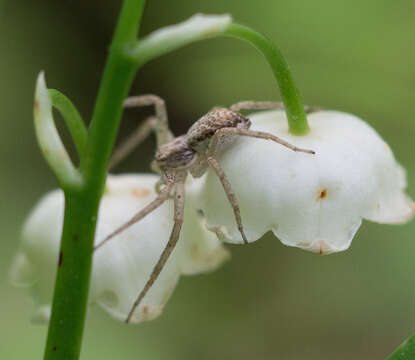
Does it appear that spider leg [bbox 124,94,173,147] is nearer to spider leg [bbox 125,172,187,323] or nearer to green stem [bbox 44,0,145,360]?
spider leg [bbox 125,172,187,323]

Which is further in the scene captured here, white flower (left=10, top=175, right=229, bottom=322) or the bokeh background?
the bokeh background

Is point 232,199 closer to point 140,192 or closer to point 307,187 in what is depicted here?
point 307,187

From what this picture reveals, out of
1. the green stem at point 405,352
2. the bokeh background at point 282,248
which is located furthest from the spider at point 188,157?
the bokeh background at point 282,248

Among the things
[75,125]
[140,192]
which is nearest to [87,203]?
[75,125]

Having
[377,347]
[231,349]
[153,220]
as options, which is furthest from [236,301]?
[153,220]

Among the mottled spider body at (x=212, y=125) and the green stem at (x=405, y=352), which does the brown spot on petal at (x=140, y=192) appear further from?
the green stem at (x=405, y=352)

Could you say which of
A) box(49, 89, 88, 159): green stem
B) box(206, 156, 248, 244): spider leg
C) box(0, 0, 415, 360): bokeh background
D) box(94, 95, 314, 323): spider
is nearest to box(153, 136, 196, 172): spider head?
box(94, 95, 314, 323): spider
